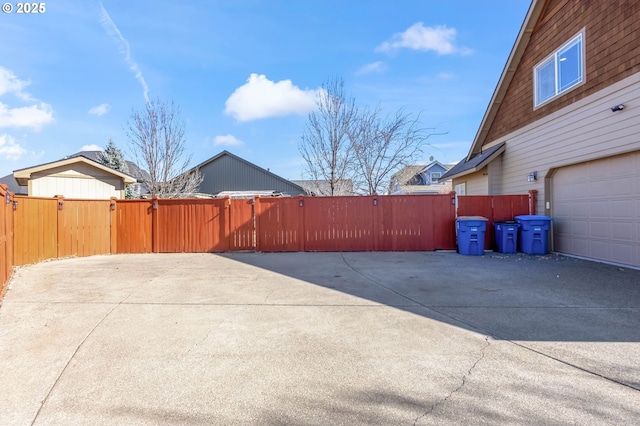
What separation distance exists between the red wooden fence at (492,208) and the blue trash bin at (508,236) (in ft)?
1.91

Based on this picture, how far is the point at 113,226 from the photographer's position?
10.8m

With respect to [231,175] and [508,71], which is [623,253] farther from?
[231,175]

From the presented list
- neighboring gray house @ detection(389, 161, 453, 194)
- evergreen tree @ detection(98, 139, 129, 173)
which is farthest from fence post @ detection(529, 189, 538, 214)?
evergreen tree @ detection(98, 139, 129, 173)

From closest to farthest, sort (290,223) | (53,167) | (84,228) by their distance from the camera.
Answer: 1. (84,228)
2. (290,223)
3. (53,167)

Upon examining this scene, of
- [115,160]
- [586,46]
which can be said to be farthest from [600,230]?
[115,160]

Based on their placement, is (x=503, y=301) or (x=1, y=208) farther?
(x=1, y=208)

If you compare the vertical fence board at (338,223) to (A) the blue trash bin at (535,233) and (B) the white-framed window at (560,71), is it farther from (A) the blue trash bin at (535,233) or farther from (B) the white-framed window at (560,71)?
(B) the white-framed window at (560,71)

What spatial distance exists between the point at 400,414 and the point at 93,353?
9.86ft

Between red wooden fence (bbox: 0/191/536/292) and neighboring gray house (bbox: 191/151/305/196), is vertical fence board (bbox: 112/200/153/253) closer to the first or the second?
red wooden fence (bbox: 0/191/536/292)

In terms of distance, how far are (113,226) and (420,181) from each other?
94.7 feet

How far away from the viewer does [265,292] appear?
18.6ft

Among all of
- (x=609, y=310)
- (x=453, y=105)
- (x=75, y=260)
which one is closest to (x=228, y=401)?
(x=609, y=310)

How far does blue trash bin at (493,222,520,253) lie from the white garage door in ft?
3.41

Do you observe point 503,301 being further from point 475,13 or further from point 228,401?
point 475,13
